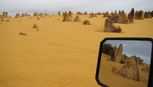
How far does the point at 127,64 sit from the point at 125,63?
2cm

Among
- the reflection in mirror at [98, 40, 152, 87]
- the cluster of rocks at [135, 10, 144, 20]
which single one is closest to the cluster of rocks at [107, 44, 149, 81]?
the reflection in mirror at [98, 40, 152, 87]

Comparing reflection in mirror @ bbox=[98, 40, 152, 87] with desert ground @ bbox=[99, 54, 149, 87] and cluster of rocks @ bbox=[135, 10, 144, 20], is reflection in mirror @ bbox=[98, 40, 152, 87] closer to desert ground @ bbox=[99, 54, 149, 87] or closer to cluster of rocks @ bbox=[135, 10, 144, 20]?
desert ground @ bbox=[99, 54, 149, 87]

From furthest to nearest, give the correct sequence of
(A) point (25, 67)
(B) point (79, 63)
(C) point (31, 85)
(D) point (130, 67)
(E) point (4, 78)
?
(B) point (79, 63) → (A) point (25, 67) → (E) point (4, 78) → (C) point (31, 85) → (D) point (130, 67)

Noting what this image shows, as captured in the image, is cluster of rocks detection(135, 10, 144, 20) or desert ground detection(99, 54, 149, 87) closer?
desert ground detection(99, 54, 149, 87)

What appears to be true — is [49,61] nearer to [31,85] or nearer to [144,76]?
[31,85]

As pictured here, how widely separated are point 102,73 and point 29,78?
5.26 metres

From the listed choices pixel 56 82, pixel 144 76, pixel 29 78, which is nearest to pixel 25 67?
pixel 29 78

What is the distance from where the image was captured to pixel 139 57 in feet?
6.15

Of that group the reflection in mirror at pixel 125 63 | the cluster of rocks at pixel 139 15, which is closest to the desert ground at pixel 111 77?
the reflection in mirror at pixel 125 63

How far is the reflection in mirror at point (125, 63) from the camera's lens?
6.11ft

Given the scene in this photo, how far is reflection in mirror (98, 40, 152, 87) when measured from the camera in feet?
6.11

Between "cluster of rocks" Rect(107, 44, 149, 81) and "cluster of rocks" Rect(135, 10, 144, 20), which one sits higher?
"cluster of rocks" Rect(107, 44, 149, 81)

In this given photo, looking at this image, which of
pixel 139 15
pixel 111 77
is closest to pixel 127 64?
pixel 111 77

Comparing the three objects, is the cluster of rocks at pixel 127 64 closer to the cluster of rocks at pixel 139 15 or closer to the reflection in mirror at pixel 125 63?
the reflection in mirror at pixel 125 63
